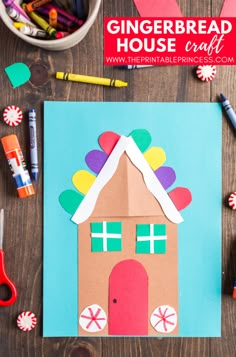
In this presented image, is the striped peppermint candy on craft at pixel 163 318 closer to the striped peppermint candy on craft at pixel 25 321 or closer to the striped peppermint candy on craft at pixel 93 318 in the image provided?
the striped peppermint candy on craft at pixel 93 318

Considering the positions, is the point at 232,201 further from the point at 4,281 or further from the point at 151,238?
the point at 4,281

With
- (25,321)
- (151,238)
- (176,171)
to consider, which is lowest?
(25,321)

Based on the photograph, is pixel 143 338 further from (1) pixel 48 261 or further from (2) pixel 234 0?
(2) pixel 234 0

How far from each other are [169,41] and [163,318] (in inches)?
18.4

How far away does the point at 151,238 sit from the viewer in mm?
791

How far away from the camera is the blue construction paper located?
791 mm

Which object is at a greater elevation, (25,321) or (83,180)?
(83,180)

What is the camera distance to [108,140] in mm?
793

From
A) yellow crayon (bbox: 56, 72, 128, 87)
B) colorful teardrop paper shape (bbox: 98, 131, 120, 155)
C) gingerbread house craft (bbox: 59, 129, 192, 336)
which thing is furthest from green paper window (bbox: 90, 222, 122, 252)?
yellow crayon (bbox: 56, 72, 128, 87)

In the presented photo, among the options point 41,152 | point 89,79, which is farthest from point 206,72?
point 41,152

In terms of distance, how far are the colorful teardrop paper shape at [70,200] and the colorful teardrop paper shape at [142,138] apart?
13 cm

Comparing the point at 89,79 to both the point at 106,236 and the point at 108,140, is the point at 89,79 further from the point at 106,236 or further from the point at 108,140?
the point at 106,236

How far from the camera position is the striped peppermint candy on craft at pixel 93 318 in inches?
31.3

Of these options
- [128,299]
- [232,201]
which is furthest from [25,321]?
[232,201]
